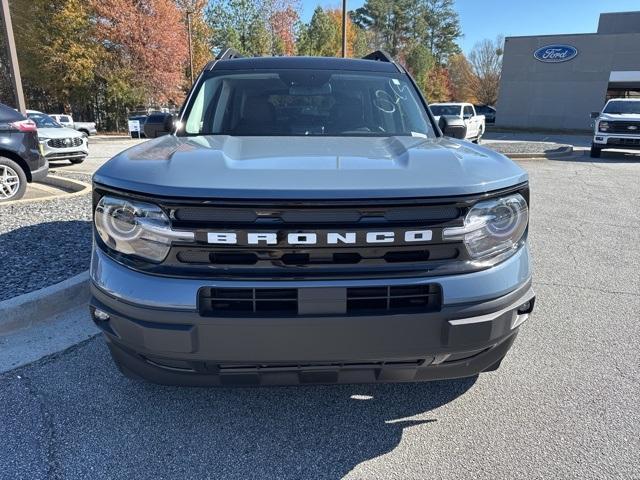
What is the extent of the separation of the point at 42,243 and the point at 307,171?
4069 mm

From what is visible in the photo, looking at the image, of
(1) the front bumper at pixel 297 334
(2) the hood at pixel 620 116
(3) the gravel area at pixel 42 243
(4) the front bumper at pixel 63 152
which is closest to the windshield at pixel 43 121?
(4) the front bumper at pixel 63 152

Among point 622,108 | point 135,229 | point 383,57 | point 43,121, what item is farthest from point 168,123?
point 622,108

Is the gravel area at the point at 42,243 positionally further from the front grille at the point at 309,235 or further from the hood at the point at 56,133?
the hood at the point at 56,133

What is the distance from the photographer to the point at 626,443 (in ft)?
7.50

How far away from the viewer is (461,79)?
6225 centimetres

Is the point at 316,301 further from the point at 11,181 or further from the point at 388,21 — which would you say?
the point at 388,21

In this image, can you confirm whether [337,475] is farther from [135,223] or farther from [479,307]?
[135,223]

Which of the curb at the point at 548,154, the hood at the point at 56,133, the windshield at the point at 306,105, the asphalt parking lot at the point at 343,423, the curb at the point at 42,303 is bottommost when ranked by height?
the curb at the point at 548,154

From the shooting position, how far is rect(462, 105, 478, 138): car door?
1791 centimetres

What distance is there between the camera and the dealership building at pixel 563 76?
31.1m

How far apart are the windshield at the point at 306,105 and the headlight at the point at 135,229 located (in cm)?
125

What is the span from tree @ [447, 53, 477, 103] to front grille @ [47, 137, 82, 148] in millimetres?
56404

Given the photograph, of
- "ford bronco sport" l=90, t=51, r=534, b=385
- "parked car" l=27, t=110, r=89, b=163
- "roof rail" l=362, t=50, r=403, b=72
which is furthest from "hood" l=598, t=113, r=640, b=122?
"ford bronco sport" l=90, t=51, r=534, b=385

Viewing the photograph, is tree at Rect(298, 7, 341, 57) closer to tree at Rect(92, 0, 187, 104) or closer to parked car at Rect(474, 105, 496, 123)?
tree at Rect(92, 0, 187, 104)
